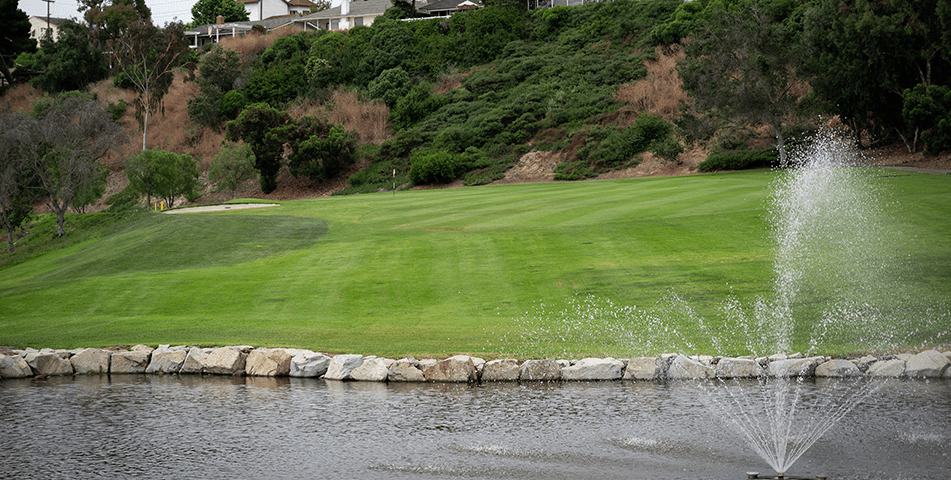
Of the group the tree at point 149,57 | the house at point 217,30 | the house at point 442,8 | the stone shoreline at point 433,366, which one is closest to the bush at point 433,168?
the tree at point 149,57

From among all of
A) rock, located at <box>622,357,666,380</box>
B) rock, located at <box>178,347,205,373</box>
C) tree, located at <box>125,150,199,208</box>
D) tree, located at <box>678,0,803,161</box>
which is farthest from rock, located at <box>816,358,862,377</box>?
tree, located at <box>125,150,199,208</box>

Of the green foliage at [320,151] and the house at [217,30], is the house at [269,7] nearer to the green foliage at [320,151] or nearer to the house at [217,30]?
the house at [217,30]

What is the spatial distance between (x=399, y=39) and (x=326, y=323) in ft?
233

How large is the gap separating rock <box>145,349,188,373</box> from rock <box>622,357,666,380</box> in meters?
8.76

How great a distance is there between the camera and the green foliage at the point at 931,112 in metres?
35.3

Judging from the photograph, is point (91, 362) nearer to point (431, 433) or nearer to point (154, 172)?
point (431, 433)

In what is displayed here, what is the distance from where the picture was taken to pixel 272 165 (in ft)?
206

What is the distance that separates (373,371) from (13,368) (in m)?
7.38

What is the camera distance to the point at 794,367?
12.4m

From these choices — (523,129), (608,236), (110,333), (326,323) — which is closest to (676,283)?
(608,236)

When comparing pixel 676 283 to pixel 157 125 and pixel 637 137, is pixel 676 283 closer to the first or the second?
pixel 637 137

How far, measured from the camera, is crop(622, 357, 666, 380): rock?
12.6m

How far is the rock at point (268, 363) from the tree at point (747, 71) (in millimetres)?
36787

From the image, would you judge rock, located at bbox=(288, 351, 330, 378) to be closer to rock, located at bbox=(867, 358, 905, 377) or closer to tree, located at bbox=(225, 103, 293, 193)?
rock, located at bbox=(867, 358, 905, 377)
